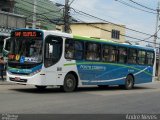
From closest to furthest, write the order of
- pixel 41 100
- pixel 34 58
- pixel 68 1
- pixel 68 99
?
pixel 41 100
pixel 68 99
pixel 34 58
pixel 68 1

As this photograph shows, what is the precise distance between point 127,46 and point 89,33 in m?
48.4

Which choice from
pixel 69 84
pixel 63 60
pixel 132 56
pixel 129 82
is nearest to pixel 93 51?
→ pixel 69 84

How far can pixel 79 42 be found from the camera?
72.6 feet

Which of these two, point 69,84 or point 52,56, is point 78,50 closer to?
point 69,84

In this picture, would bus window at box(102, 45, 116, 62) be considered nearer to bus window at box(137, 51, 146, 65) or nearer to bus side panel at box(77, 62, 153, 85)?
bus side panel at box(77, 62, 153, 85)

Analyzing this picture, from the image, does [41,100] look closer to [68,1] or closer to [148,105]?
[148,105]

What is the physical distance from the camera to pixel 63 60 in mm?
20844

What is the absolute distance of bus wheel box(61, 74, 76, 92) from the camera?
69.7 ft

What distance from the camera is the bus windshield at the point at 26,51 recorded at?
19.7 metres

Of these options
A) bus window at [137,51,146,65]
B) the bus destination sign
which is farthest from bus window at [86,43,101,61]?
bus window at [137,51,146,65]

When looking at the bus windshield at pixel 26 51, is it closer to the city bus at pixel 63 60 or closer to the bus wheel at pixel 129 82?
the city bus at pixel 63 60

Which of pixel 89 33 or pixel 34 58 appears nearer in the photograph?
pixel 34 58

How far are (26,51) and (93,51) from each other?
4528 millimetres

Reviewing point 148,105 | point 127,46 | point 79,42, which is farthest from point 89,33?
point 148,105
